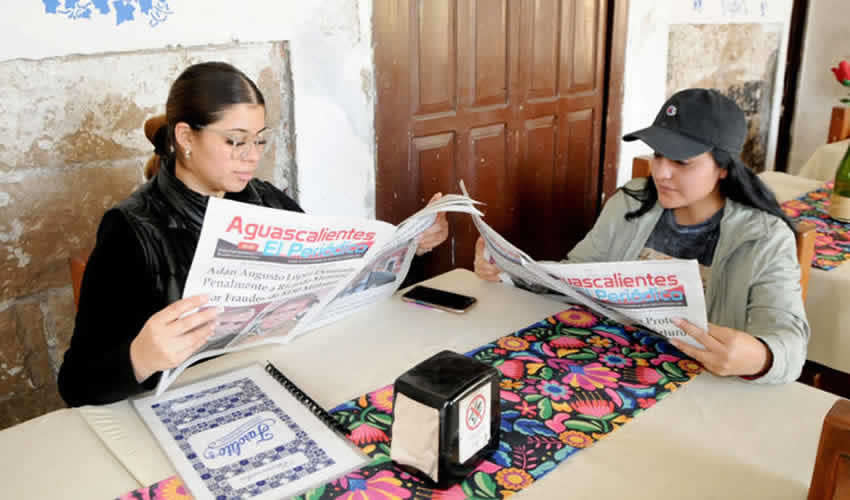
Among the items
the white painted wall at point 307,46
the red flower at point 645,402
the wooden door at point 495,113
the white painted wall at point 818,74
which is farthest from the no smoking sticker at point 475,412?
the white painted wall at point 818,74

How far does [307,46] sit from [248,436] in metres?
1.35

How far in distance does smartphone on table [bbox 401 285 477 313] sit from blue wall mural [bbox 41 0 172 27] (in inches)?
36.2

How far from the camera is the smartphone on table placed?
4.12 feet

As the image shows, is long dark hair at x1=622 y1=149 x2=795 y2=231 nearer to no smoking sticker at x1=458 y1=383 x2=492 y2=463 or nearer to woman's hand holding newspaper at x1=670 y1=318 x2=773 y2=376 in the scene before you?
woman's hand holding newspaper at x1=670 y1=318 x2=773 y2=376

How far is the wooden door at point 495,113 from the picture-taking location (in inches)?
87.9

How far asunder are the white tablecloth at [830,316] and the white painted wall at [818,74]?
3254 millimetres

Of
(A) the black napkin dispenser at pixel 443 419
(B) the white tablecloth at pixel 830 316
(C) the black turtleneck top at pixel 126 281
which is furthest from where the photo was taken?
(B) the white tablecloth at pixel 830 316

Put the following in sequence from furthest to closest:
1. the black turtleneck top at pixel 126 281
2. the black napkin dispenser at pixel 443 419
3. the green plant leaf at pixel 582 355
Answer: the green plant leaf at pixel 582 355, the black turtleneck top at pixel 126 281, the black napkin dispenser at pixel 443 419

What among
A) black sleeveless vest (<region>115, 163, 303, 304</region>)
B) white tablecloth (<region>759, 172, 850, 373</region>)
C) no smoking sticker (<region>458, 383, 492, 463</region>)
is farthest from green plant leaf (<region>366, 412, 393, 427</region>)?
white tablecloth (<region>759, 172, 850, 373</region>)

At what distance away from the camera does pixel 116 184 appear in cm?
159

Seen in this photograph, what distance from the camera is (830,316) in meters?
1.52

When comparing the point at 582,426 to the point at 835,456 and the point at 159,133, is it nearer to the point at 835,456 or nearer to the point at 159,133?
the point at 835,456

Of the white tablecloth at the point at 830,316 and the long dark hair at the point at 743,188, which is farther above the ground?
the long dark hair at the point at 743,188

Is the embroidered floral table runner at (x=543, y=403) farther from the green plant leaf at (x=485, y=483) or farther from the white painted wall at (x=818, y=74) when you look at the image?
the white painted wall at (x=818, y=74)
